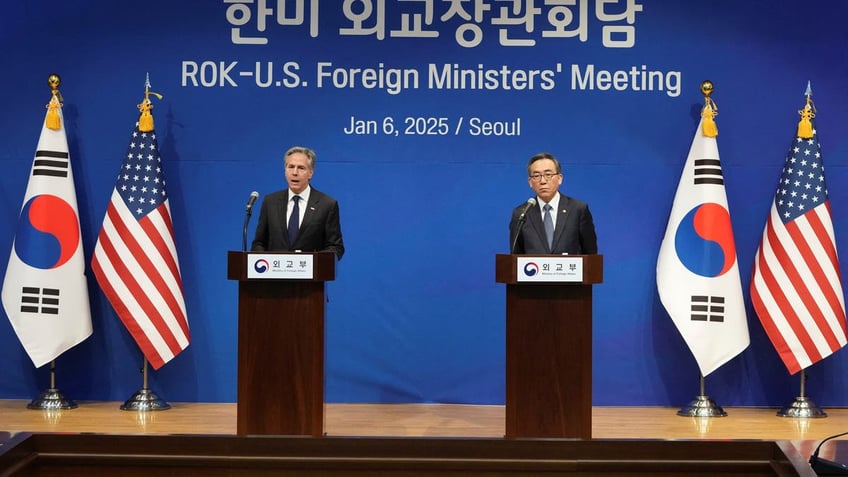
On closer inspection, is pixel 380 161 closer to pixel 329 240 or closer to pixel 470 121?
pixel 470 121

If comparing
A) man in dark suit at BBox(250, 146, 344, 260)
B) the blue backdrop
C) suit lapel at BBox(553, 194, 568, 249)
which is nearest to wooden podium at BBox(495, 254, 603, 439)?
suit lapel at BBox(553, 194, 568, 249)

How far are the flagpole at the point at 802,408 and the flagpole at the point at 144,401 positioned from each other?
3736 millimetres

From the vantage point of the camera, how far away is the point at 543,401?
17.0 feet

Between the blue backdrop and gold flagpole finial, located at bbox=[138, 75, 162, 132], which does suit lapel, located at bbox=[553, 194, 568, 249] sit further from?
gold flagpole finial, located at bbox=[138, 75, 162, 132]

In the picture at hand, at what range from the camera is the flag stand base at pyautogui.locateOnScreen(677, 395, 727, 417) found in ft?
22.0

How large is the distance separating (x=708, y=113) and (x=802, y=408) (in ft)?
6.06

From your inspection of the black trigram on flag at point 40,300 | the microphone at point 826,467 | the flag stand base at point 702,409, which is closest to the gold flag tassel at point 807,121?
the flag stand base at point 702,409

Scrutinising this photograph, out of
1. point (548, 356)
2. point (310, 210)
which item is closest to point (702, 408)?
point (548, 356)

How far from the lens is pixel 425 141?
7.02 metres

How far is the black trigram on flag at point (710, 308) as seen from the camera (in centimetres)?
669

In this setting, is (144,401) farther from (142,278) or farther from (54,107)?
(54,107)

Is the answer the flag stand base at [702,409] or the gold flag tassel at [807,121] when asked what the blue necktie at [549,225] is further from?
the gold flag tassel at [807,121]

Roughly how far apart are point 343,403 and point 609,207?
2075mm

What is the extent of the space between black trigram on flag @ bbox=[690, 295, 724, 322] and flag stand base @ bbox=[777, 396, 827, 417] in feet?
2.21
